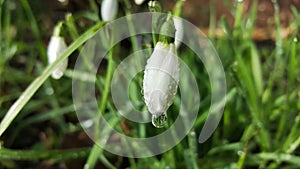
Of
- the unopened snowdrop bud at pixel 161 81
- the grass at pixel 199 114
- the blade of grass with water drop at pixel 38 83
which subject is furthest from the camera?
the grass at pixel 199 114

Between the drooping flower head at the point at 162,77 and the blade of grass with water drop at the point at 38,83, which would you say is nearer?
the drooping flower head at the point at 162,77

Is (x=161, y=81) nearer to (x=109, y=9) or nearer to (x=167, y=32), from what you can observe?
(x=167, y=32)

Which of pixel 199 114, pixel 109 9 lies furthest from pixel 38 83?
pixel 199 114

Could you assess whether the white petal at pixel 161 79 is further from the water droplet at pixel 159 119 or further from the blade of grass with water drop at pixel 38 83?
the blade of grass with water drop at pixel 38 83

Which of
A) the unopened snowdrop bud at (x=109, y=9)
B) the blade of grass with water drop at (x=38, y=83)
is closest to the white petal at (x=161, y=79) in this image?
the blade of grass with water drop at (x=38, y=83)

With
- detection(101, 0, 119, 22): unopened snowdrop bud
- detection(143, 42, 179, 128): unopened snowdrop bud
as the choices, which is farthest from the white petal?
detection(101, 0, 119, 22): unopened snowdrop bud

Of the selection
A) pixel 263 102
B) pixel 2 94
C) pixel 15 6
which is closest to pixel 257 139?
pixel 263 102

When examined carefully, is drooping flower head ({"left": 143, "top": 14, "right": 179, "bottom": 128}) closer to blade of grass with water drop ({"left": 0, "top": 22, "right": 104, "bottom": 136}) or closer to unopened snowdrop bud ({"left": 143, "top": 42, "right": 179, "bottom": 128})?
unopened snowdrop bud ({"left": 143, "top": 42, "right": 179, "bottom": 128})
